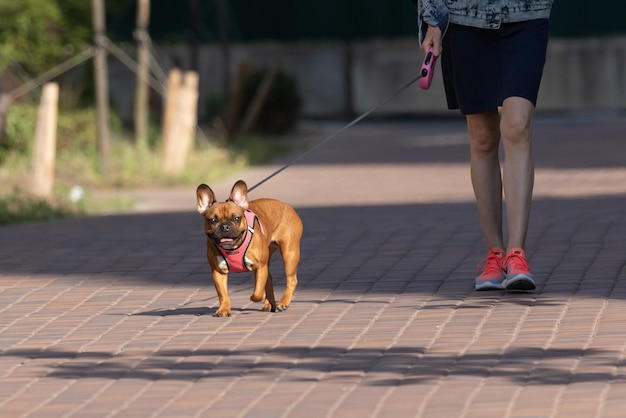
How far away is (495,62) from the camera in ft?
23.9

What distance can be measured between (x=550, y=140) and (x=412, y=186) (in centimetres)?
577

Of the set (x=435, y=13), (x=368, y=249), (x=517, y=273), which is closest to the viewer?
(x=517, y=273)

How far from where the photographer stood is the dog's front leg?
6715 millimetres

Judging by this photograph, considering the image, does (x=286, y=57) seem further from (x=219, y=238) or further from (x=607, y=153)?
(x=219, y=238)

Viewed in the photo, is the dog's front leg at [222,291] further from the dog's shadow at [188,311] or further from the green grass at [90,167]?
the green grass at [90,167]

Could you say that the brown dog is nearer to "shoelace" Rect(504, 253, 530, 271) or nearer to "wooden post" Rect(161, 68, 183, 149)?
"shoelace" Rect(504, 253, 530, 271)

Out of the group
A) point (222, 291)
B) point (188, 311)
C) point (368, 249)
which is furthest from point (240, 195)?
point (368, 249)

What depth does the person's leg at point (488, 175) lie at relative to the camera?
743cm

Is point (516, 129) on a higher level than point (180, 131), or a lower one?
higher

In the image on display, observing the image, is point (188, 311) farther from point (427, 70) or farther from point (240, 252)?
point (427, 70)

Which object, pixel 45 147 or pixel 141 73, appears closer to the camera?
pixel 45 147

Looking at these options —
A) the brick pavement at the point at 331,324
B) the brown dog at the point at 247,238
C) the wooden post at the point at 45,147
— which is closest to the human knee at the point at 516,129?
the brick pavement at the point at 331,324

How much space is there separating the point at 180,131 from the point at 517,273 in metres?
9.20

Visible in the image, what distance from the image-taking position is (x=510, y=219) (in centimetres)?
731
